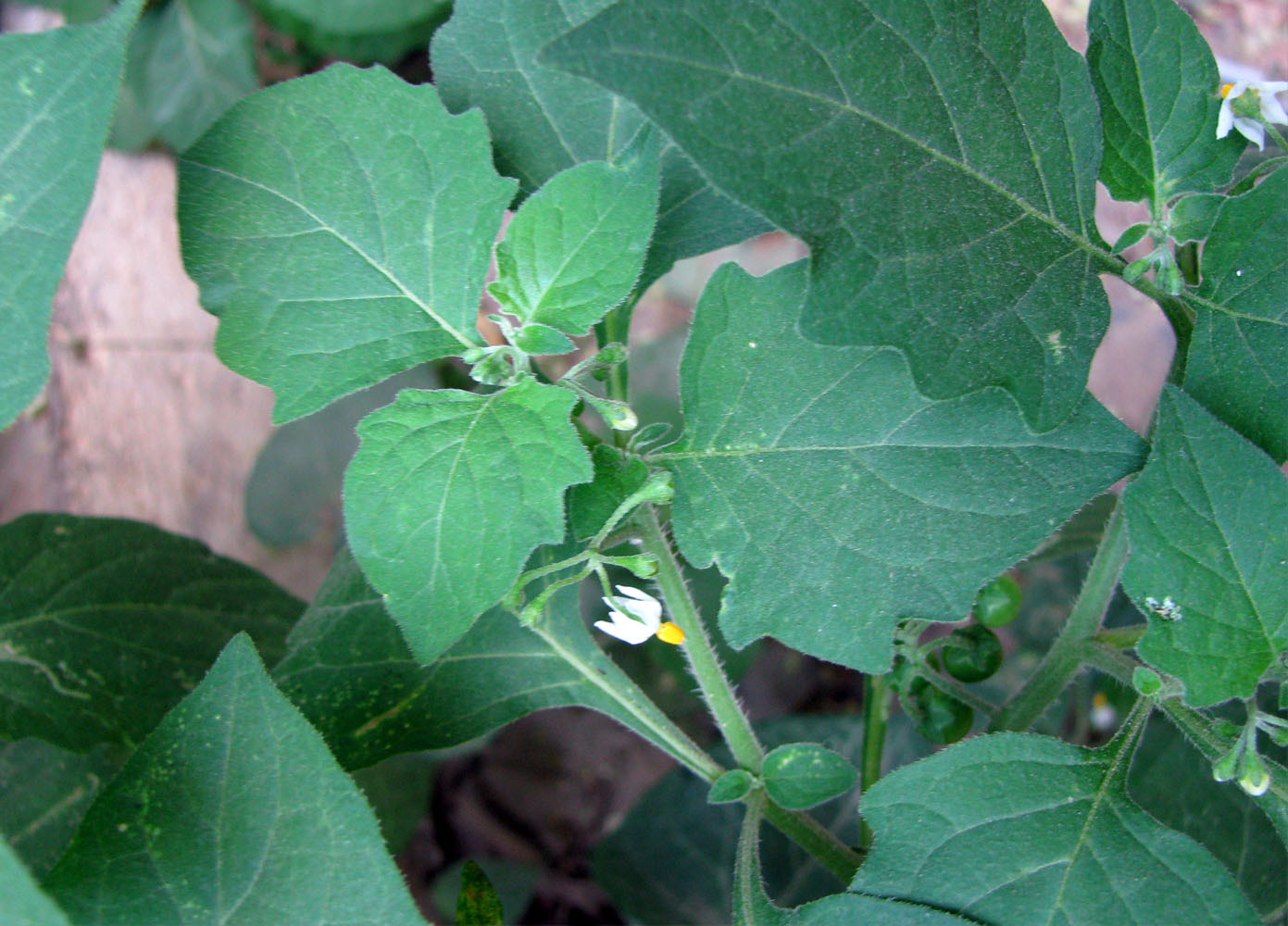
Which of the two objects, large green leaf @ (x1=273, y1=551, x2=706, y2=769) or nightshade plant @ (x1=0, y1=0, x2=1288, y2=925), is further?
large green leaf @ (x1=273, y1=551, x2=706, y2=769)

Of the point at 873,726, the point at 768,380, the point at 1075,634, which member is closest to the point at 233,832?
the point at 768,380

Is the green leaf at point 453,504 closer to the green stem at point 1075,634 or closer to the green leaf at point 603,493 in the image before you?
the green leaf at point 603,493

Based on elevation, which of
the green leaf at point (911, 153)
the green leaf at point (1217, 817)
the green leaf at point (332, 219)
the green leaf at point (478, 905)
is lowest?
the green leaf at point (478, 905)

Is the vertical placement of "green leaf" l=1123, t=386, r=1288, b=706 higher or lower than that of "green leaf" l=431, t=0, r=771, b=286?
lower

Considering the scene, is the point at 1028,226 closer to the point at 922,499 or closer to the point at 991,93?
the point at 991,93

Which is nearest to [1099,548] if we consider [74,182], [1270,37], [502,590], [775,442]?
[775,442]

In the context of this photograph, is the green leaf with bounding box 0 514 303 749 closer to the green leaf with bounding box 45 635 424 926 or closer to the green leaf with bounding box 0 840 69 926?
the green leaf with bounding box 45 635 424 926

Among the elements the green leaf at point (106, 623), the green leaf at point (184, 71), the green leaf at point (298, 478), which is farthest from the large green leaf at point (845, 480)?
the green leaf at point (184, 71)

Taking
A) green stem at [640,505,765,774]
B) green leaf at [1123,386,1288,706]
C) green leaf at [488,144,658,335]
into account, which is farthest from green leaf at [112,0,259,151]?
green leaf at [1123,386,1288,706]
